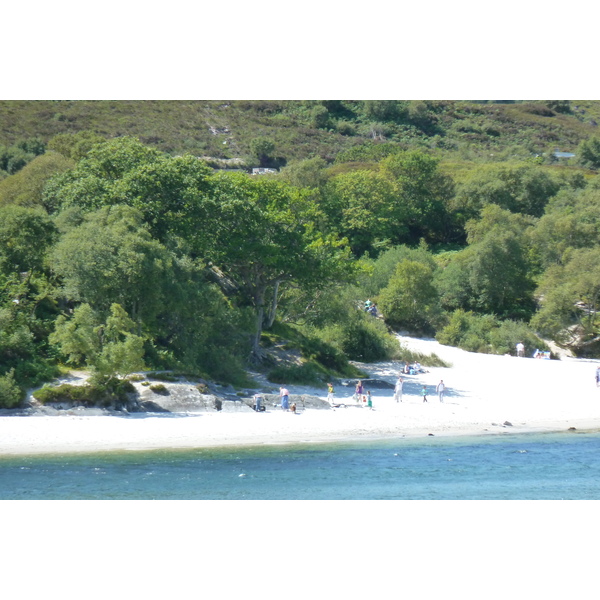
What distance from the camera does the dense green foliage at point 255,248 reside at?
29281mm

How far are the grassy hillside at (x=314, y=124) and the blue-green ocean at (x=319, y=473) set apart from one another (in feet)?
126

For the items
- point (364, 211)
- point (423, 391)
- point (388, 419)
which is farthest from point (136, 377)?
point (364, 211)

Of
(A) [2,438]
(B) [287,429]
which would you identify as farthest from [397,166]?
(A) [2,438]

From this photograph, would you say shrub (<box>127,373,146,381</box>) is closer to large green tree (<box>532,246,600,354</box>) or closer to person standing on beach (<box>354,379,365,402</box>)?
person standing on beach (<box>354,379,365,402</box>)

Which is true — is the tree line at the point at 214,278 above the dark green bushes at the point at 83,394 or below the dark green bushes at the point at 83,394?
above

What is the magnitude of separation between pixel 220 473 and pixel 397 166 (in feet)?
178

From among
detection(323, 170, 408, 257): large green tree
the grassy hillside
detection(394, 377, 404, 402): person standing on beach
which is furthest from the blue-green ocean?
the grassy hillside

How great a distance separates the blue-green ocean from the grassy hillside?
126 ft

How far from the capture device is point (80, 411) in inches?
1003

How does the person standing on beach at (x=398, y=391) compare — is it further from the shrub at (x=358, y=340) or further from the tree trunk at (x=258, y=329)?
the shrub at (x=358, y=340)

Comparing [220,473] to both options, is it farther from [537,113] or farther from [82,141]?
[537,113]

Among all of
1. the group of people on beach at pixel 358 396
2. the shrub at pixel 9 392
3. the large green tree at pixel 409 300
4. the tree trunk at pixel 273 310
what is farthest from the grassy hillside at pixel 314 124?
the shrub at pixel 9 392

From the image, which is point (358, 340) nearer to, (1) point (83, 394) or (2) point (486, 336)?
(2) point (486, 336)

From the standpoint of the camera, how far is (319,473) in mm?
21344
